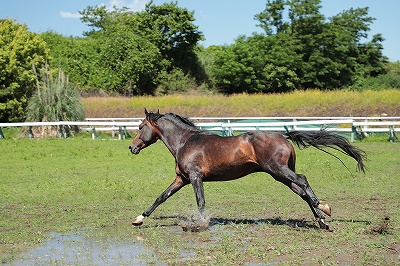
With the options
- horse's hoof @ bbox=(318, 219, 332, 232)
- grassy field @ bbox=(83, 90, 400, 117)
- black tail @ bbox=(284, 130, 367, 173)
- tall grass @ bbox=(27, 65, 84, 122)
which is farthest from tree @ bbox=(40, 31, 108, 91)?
horse's hoof @ bbox=(318, 219, 332, 232)

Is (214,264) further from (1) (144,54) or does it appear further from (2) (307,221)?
(1) (144,54)

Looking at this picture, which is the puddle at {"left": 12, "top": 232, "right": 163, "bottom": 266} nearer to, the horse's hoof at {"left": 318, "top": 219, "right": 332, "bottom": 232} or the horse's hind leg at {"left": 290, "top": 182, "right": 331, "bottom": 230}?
the horse's hind leg at {"left": 290, "top": 182, "right": 331, "bottom": 230}

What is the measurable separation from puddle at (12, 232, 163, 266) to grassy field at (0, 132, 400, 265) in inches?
2.9

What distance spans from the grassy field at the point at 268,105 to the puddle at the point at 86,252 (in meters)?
29.3

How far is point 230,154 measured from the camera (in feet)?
31.5

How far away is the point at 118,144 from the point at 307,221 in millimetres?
17058

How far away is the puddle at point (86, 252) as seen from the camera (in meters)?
7.61

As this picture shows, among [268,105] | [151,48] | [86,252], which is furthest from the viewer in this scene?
[151,48]

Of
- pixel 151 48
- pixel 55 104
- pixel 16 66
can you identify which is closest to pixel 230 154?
pixel 55 104

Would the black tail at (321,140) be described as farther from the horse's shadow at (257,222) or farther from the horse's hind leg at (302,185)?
the horse's shadow at (257,222)

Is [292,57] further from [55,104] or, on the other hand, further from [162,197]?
[162,197]

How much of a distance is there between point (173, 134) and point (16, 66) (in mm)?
27565

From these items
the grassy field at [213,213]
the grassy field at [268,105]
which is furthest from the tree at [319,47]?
the grassy field at [213,213]

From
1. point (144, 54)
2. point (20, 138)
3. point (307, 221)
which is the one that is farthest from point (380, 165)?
point (144, 54)
